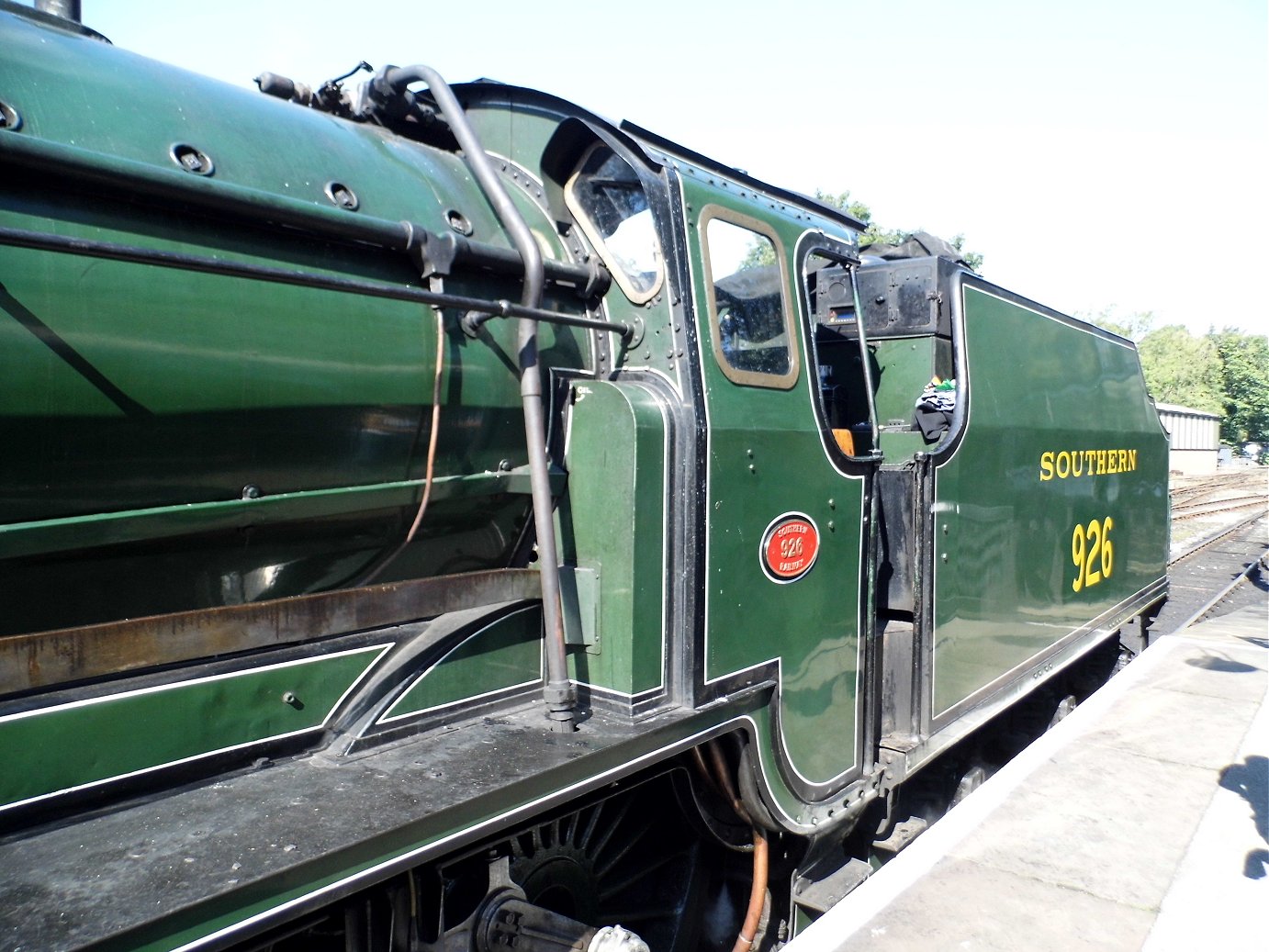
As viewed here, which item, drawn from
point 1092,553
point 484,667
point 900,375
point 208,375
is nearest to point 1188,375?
point 1092,553

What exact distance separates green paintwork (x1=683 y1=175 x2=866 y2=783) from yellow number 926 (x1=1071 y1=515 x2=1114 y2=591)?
2.50 metres

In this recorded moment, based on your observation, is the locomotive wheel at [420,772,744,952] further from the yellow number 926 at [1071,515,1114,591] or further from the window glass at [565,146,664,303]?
the yellow number 926 at [1071,515,1114,591]

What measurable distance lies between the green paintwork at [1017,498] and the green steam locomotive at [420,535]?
175 millimetres

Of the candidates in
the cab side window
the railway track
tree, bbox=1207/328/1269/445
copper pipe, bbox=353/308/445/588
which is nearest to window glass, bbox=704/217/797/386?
the cab side window

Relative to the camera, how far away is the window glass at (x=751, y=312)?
275cm

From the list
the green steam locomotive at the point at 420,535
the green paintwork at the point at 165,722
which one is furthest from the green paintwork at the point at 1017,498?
the green paintwork at the point at 165,722

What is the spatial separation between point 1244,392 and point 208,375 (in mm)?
63970

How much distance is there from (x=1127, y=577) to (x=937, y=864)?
11.8ft

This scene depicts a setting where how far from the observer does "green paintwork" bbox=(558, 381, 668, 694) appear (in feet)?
8.02

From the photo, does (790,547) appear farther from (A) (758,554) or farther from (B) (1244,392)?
(B) (1244,392)

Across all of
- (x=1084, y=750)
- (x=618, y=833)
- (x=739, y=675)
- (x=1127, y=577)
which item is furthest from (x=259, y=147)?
(x=1127, y=577)

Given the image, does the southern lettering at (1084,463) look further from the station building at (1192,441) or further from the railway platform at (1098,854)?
the station building at (1192,441)

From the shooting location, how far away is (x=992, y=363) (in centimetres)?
434

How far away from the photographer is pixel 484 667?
95.0 inches
